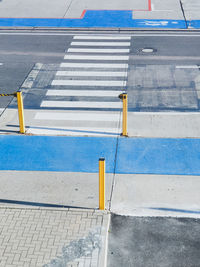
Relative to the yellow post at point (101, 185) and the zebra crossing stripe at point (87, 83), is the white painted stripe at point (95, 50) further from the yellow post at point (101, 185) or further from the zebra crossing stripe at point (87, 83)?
the yellow post at point (101, 185)

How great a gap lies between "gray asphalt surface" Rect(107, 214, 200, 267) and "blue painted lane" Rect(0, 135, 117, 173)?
2155 millimetres

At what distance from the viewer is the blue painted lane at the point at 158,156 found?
1090 centimetres

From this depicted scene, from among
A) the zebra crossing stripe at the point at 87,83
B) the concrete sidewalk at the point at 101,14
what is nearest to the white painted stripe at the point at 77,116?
the zebra crossing stripe at the point at 87,83

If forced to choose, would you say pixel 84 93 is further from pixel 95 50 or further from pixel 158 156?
pixel 158 156

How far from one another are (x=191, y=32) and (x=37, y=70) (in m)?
8.50

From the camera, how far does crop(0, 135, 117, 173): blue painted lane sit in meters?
11.1

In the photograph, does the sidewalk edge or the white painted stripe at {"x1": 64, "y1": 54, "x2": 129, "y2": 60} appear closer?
the sidewalk edge

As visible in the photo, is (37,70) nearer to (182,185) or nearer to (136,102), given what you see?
(136,102)

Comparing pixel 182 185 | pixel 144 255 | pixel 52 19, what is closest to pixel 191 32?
pixel 52 19

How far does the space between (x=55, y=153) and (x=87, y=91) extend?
4.29 meters

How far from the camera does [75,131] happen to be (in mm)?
12773

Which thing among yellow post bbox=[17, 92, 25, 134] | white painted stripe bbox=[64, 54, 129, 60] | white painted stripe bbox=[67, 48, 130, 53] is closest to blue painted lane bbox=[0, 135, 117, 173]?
yellow post bbox=[17, 92, 25, 134]

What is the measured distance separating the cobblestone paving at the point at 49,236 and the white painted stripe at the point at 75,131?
3649mm

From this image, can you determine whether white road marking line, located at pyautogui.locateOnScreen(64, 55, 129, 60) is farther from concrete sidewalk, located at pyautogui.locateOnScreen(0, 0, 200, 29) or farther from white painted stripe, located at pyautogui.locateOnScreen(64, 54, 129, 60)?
concrete sidewalk, located at pyautogui.locateOnScreen(0, 0, 200, 29)
